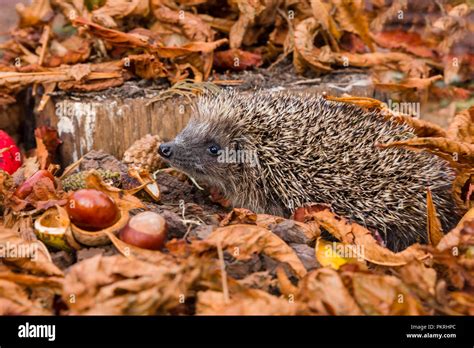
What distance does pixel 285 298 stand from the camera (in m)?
3.93

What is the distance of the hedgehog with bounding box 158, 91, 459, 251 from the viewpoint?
17.1 feet

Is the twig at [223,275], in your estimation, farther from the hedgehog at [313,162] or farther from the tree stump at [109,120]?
the tree stump at [109,120]

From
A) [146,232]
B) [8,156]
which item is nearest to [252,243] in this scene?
[146,232]

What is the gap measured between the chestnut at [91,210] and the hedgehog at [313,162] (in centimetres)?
133

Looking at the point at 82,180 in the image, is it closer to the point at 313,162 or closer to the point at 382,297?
the point at 313,162

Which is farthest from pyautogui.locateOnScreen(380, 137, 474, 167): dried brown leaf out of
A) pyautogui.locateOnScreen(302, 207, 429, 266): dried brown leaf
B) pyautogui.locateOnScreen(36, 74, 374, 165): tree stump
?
pyautogui.locateOnScreen(36, 74, 374, 165): tree stump

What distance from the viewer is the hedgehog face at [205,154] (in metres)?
5.71

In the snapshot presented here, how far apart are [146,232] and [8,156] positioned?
2144 mm

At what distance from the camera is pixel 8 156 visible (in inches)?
228

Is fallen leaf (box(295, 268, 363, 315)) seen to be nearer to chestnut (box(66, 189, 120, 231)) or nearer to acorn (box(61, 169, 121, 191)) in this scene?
chestnut (box(66, 189, 120, 231))

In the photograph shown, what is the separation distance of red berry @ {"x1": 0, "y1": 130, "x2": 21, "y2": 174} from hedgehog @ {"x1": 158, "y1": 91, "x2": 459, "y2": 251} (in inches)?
50.1

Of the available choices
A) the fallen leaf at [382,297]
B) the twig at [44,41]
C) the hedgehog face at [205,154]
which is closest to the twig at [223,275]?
the fallen leaf at [382,297]

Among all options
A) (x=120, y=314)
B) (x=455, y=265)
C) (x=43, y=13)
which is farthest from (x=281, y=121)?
(x=43, y=13)

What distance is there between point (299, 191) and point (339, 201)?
0.32m
